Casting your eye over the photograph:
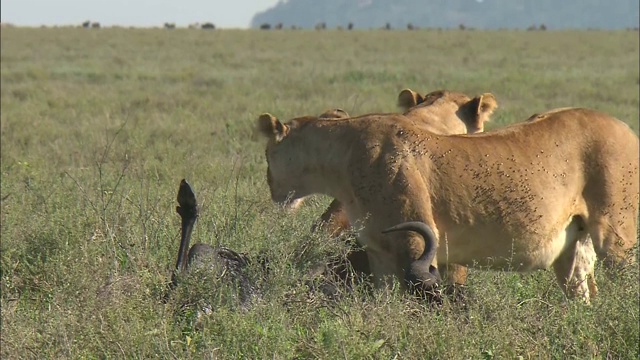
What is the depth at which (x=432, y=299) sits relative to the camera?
205 inches

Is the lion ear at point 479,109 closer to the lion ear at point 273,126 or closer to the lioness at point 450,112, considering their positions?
the lioness at point 450,112

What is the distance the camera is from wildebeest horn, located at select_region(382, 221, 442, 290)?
16.9 ft

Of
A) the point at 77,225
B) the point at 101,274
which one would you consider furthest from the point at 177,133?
the point at 101,274

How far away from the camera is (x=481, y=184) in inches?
229

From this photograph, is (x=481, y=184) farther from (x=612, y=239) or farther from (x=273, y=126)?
(x=273, y=126)

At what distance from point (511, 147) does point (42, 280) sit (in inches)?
109

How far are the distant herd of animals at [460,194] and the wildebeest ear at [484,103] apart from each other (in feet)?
1.70

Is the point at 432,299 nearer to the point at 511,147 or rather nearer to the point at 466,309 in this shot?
the point at 466,309

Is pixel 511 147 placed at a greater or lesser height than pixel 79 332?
greater

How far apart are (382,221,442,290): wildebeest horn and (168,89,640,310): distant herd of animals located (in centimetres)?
5

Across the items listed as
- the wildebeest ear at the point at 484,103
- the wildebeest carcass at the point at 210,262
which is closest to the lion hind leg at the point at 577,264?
the wildebeest ear at the point at 484,103

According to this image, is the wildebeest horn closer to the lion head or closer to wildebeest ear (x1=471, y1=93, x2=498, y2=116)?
the lion head

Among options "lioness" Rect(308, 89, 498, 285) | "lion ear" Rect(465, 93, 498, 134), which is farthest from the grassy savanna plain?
"lion ear" Rect(465, 93, 498, 134)

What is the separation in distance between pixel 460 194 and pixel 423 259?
720mm
